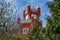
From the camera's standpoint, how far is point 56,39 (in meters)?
7.23

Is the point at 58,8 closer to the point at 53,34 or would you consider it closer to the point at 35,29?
the point at 53,34

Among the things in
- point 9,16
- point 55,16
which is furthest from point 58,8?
point 9,16

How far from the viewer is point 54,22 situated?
24.1ft

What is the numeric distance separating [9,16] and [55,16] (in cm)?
775

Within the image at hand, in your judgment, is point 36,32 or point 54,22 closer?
point 54,22

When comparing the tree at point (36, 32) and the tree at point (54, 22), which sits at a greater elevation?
the tree at point (54, 22)

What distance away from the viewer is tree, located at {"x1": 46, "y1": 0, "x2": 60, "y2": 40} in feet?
23.8

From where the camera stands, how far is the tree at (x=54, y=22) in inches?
286

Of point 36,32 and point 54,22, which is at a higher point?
point 54,22

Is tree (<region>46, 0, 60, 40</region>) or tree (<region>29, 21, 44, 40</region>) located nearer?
tree (<region>46, 0, 60, 40</region>)

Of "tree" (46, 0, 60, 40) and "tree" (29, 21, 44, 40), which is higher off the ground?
"tree" (46, 0, 60, 40)

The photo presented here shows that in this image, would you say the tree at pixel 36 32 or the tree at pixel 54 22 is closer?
the tree at pixel 54 22

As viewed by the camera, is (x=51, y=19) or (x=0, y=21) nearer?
(x=51, y=19)

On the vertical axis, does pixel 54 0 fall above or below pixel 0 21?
above
